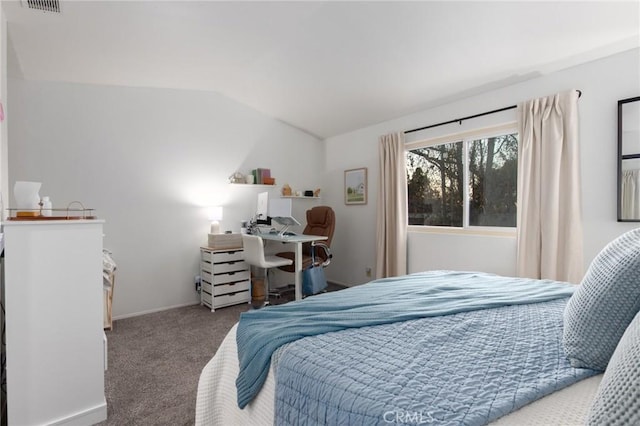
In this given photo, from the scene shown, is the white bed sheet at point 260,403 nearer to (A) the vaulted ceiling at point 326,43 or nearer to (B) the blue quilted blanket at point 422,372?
(B) the blue quilted blanket at point 422,372

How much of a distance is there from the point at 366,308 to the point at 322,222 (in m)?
3.00

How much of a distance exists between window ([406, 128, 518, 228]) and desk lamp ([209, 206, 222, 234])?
239 cm

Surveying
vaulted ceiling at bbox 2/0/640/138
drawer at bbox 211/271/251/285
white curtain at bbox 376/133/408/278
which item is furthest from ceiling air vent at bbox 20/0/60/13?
white curtain at bbox 376/133/408/278

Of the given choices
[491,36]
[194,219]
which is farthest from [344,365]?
[194,219]

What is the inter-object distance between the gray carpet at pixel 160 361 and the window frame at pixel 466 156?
2.45 meters

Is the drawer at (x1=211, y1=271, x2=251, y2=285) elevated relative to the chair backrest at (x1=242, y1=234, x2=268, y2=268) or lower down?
lower down

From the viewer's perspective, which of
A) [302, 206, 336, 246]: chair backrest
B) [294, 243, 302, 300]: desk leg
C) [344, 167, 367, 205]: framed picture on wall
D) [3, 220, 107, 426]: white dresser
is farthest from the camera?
[344, 167, 367, 205]: framed picture on wall

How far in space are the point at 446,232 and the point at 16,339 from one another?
3558mm

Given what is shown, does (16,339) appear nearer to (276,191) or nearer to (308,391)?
(308,391)

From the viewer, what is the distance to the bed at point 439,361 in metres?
0.73

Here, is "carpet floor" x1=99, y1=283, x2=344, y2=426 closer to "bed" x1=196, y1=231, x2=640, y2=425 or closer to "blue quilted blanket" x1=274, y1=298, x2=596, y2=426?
"bed" x1=196, y1=231, x2=640, y2=425

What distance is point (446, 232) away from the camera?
3.62 m

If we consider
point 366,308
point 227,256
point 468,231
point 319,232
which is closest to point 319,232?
point 319,232

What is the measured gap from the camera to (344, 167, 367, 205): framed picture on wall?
14.7ft
